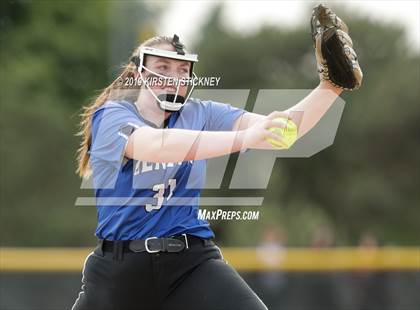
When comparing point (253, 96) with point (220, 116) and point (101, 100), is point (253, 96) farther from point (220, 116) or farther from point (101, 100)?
point (101, 100)

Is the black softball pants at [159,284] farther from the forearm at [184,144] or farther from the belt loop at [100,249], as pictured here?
the forearm at [184,144]

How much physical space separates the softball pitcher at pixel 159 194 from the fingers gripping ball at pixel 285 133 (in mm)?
137

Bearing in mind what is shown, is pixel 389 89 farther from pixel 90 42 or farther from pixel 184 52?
pixel 184 52

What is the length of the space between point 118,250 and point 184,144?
2.15 ft

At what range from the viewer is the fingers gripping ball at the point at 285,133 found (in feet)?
10.6

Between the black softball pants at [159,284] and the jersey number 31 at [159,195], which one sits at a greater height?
the jersey number 31 at [159,195]

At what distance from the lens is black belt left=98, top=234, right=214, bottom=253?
3.71 m

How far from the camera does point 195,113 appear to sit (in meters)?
→ 4.04

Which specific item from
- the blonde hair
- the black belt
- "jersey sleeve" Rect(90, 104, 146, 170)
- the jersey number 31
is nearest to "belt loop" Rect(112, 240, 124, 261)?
the black belt

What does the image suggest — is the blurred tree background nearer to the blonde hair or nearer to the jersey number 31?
the blonde hair

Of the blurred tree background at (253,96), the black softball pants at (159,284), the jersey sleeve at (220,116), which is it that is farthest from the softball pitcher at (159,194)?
the blurred tree background at (253,96)

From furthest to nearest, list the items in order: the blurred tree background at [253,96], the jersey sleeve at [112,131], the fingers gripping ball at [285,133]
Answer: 1. the blurred tree background at [253,96]
2. the jersey sleeve at [112,131]
3. the fingers gripping ball at [285,133]

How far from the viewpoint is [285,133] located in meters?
3.29

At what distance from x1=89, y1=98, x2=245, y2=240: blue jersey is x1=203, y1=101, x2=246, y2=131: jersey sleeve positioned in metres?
0.25
